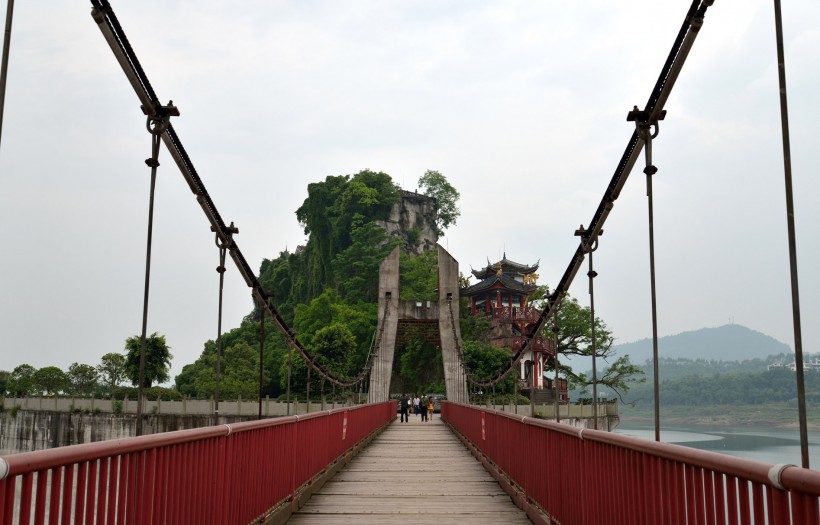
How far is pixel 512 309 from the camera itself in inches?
2803

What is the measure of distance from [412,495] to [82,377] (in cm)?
7572

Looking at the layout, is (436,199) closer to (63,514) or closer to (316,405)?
(316,405)

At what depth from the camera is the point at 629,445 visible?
4.20 meters

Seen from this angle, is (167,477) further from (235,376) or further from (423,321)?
(235,376)

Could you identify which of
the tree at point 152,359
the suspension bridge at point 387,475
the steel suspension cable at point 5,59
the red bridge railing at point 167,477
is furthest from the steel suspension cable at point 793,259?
the tree at point 152,359

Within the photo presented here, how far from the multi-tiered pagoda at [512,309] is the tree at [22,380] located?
140 feet

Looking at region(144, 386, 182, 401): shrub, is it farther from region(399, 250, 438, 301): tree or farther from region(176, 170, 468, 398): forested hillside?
region(399, 250, 438, 301): tree

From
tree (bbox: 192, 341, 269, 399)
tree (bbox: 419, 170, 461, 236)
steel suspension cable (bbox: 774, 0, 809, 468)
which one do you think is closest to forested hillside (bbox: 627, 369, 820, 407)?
tree (bbox: 419, 170, 461, 236)

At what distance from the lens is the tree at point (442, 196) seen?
331ft

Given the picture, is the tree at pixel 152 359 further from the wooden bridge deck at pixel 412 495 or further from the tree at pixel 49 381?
the wooden bridge deck at pixel 412 495

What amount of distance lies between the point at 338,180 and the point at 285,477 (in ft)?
277

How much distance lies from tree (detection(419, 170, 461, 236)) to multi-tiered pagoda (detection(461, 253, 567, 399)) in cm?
1660

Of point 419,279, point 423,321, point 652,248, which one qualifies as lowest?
point 652,248

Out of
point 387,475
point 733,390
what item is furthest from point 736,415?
point 387,475
